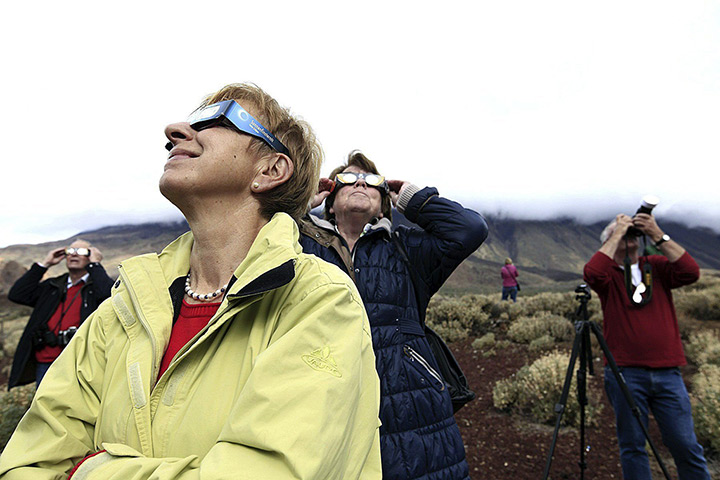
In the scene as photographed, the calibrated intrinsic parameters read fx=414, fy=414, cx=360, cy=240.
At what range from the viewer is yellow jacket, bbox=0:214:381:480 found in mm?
909

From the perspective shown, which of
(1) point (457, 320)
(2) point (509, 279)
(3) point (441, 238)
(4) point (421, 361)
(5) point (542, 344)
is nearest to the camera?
(4) point (421, 361)

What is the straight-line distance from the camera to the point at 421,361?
2156 mm

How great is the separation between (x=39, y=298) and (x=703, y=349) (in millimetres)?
11263

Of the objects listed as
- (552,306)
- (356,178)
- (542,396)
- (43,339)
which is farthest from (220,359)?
(552,306)

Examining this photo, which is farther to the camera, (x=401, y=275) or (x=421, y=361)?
(x=401, y=275)

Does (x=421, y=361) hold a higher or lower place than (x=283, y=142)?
lower

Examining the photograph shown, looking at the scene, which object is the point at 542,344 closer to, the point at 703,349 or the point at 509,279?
the point at 703,349

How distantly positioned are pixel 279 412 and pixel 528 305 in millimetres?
14151

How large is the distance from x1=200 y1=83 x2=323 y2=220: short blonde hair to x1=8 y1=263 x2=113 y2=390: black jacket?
401 cm

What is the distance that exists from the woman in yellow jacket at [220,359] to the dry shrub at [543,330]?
974 centimetres

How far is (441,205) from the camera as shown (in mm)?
2725

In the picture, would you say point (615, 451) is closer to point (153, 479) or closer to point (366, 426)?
point (366, 426)

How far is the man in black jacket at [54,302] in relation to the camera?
461cm

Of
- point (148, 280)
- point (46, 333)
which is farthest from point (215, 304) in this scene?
point (46, 333)
